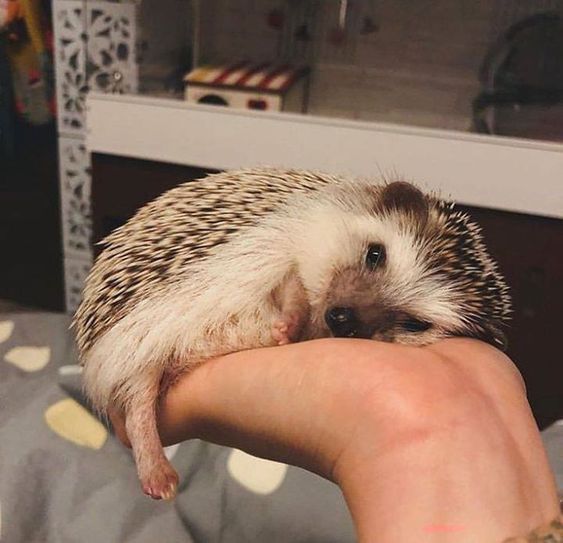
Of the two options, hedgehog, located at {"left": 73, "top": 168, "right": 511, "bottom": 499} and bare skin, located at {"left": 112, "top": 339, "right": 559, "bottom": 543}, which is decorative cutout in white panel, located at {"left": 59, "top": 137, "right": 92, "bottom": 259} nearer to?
hedgehog, located at {"left": 73, "top": 168, "right": 511, "bottom": 499}

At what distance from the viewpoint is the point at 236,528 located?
4.79ft

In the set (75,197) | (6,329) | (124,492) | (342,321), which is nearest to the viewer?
(342,321)

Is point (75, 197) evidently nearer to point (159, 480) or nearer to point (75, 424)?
point (75, 424)

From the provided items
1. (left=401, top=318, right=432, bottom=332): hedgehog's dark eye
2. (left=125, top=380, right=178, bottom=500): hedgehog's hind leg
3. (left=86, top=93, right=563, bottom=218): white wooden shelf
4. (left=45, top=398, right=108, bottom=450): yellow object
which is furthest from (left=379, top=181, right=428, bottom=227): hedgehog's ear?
(left=45, top=398, right=108, bottom=450): yellow object

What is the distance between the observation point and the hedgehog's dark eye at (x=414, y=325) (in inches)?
35.5

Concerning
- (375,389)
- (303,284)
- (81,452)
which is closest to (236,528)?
(81,452)

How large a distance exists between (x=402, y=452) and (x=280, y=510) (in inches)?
35.8

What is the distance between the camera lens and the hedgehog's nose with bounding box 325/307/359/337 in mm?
835

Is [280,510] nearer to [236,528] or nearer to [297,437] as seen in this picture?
[236,528]

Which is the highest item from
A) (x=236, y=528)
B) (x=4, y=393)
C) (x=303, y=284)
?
(x=303, y=284)

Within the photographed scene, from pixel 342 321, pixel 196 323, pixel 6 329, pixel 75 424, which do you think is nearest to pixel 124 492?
pixel 75 424

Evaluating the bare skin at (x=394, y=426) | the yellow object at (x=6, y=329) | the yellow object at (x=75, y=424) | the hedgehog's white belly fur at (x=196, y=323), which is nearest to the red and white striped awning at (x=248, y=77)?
the yellow object at (x=6, y=329)

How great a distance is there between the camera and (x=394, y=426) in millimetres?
649

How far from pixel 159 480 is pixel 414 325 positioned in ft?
1.27
